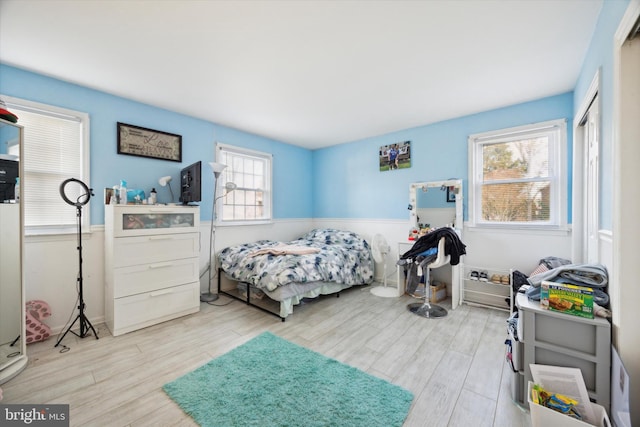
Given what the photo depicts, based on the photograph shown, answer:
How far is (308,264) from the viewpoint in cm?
307

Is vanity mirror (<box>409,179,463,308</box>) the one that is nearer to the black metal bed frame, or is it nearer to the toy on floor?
the black metal bed frame

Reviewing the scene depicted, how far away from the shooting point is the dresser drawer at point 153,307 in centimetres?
243

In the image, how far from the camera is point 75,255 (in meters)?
2.58

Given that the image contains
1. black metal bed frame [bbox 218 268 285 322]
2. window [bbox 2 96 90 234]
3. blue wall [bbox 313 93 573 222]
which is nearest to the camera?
window [bbox 2 96 90 234]

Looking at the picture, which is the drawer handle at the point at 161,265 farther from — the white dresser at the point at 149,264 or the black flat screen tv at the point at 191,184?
the black flat screen tv at the point at 191,184

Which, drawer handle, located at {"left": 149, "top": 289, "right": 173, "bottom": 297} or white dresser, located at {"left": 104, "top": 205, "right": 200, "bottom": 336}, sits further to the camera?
drawer handle, located at {"left": 149, "top": 289, "right": 173, "bottom": 297}

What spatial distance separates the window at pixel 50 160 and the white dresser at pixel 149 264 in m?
0.41

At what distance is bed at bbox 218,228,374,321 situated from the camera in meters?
2.79

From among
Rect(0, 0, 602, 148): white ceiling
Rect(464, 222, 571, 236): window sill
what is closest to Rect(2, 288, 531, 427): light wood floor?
Rect(464, 222, 571, 236): window sill

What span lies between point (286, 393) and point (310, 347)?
1.95 feet

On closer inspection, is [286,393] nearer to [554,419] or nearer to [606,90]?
[554,419]

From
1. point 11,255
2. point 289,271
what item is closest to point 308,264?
point 289,271

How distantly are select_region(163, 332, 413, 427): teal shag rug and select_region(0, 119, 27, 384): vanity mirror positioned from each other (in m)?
1.30

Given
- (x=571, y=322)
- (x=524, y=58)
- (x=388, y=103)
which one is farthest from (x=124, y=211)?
(x=524, y=58)
